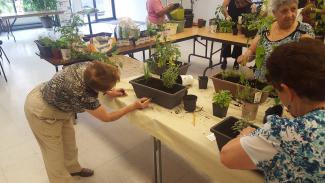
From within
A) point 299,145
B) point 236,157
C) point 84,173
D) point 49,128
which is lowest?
point 84,173

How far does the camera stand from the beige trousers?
64.9 inches

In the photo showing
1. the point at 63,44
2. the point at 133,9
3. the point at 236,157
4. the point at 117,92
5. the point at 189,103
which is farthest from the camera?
the point at 133,9

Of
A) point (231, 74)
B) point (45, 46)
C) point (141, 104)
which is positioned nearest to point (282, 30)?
point (231, 74)

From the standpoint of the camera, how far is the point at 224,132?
118cm

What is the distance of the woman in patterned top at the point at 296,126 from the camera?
2.44ft

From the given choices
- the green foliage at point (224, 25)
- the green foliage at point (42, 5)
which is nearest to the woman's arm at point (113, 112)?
the green foliage at point (224, 25)

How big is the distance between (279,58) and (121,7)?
384 inches

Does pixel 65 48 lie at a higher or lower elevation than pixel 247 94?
higher

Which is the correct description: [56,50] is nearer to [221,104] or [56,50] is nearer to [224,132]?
[221,104]

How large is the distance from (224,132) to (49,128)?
1.15 m

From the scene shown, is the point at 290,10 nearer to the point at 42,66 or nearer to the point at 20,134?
the point at 20,134

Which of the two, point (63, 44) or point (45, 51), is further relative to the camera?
point (45, 51)

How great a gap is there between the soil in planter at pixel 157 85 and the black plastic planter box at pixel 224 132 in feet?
1.52

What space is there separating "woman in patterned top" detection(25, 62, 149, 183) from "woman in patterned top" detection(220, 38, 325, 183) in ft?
2.93
